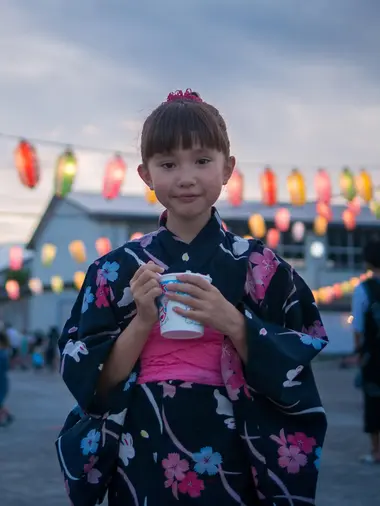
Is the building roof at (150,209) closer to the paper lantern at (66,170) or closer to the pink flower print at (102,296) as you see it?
the paper lantern at (66,170)

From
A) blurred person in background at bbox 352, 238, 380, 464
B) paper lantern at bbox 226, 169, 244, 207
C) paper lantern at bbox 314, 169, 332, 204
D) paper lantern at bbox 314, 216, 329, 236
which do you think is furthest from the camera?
paper lantern at bbox 314, 216, 329, 236

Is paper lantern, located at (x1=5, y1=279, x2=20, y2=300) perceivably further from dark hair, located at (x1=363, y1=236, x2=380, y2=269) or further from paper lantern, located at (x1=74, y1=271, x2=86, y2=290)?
dark hair, located at (x1=363, y1=236, x2=380, y2=269)

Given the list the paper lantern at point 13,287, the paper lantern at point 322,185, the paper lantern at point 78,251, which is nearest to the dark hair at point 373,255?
the paper lantern at point 322,185

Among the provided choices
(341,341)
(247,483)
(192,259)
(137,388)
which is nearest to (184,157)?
(192,259)

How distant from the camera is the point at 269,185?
706 inches

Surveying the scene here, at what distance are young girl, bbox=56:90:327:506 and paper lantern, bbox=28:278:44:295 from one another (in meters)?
33.1

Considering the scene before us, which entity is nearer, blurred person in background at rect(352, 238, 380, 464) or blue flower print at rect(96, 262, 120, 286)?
blue flower print at rect(96, 262, 120, 286)

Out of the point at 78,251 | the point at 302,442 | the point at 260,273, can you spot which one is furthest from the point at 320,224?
the point at 302,442

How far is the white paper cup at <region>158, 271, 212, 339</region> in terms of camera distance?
196 centimetres

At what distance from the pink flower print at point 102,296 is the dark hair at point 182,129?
1.23ft

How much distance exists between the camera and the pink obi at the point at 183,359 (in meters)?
2.12

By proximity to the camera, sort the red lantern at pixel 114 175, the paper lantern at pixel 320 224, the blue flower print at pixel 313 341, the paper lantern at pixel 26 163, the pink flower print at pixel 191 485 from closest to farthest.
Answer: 1. the pink flower print at pixel 191 485
2. the blue flower print at pixel 313 341
3. the paper lantern at pixel 26 163
4. the red lantern at pixel 114 175
5. the paper lantern at pixel 320 224

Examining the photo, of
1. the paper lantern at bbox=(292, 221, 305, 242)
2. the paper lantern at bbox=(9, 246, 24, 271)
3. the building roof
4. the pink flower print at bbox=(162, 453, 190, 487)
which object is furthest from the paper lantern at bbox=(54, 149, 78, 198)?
the paper lantern at bbox=(9, 246, 24, 271)

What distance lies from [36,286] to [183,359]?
33.3m
